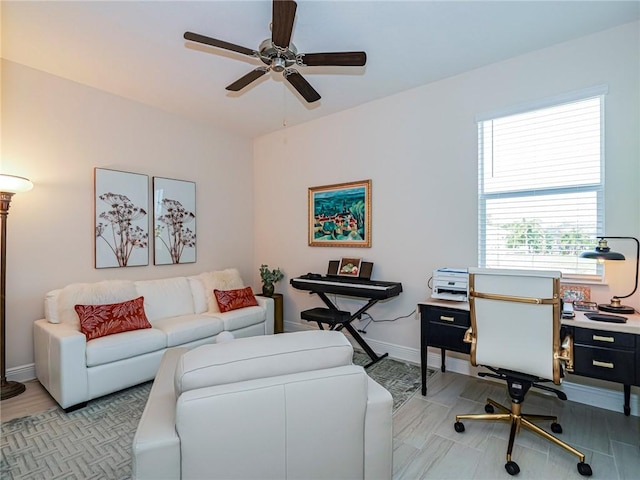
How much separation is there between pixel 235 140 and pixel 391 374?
150 inches

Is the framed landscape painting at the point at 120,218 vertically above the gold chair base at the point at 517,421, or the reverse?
the framed landscape painting at the point at 120,218

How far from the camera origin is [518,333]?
198 cm

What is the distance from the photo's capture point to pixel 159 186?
3910mm

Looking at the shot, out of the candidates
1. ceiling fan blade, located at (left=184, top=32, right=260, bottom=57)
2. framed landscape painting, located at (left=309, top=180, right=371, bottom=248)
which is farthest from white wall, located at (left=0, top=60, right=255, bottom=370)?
ceiling fan blade, located at (left=184, top=32, right=260, bottom=57)

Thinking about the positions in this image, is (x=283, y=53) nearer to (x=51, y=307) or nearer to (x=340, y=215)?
(x=340, y=215)

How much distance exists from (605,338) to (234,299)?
3.32 meters

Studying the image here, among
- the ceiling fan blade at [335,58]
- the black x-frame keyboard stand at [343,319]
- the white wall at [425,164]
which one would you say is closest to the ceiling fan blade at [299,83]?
the ceiling fan blade at [335,58]

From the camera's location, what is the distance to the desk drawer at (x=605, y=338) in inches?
77.8

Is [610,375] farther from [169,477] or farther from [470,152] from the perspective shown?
[169,477]

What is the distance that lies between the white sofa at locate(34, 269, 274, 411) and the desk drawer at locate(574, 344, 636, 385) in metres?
3.01

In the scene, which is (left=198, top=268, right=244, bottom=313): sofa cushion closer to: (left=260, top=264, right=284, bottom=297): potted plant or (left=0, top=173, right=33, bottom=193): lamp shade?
(left=260, top=264, right=284, bottom=297): potted plant

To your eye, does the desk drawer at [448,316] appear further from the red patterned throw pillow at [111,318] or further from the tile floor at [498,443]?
the red patterned throw pillow at [111,318]

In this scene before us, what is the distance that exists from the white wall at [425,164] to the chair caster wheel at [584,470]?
4.21 feet

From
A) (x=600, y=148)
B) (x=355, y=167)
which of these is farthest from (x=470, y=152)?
(x=355, y=167)
